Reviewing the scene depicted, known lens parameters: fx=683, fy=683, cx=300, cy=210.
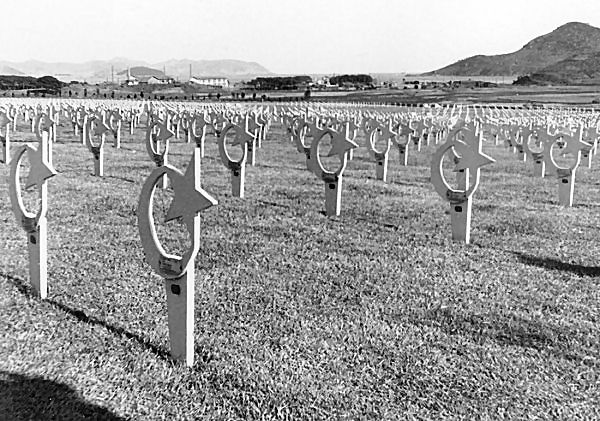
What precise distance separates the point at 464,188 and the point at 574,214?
343 centimetres

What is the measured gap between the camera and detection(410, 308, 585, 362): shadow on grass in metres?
5.44

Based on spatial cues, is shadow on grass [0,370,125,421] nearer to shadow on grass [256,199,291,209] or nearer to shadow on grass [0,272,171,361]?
shadow on grass [0,272,171,361]

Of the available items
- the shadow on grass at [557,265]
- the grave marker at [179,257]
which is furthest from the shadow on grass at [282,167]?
the grave marker at [179,257]

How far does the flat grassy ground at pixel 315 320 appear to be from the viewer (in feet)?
14.4

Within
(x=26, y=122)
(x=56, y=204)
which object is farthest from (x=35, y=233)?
(x=26, y=122)

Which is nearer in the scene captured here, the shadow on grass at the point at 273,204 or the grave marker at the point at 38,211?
the grave marker at the point at 38,211

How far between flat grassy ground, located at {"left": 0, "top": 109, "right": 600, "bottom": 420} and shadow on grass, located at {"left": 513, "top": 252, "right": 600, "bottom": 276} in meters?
0.04

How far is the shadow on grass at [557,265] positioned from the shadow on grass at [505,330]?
7.06 ft

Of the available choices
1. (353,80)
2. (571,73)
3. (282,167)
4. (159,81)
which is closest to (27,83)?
(159,81)

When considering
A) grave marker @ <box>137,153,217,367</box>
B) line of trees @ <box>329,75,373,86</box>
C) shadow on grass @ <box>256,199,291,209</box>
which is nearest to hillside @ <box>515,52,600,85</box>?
line of trees @ <box>329,75,373,86</box>

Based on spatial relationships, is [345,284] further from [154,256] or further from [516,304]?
[154,256]

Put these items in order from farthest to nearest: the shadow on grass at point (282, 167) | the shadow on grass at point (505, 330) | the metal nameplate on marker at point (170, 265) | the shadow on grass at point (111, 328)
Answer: the shadow on grass at point (282, 167) → the shadow on grass at point (505, 330) → the shadow on grass at point (111, 328) → the metal nameplate on marker at point (170, 265)

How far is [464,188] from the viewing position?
9.41 meters

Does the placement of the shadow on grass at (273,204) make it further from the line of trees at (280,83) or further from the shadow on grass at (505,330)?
the line of trees at (280,83)
